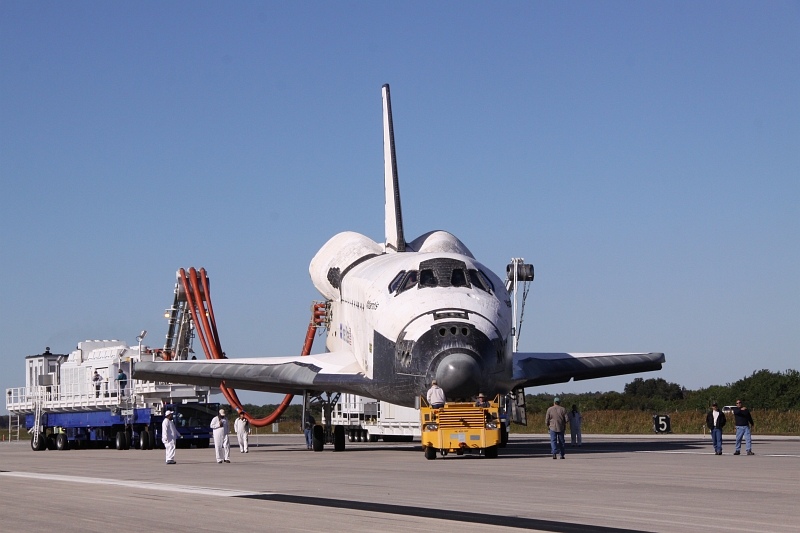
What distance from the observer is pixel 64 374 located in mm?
36938

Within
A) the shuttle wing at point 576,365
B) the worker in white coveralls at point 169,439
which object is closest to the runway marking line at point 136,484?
the worker in white coveralls at point 169,439

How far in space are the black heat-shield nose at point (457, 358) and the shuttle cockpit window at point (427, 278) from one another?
4.72 ft

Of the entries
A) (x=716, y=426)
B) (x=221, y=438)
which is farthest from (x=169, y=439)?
(x=716, y=426)

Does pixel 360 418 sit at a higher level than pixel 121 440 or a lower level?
higher

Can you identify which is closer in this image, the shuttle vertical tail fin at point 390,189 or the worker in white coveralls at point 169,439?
the worker in white coveralls at point 169,439

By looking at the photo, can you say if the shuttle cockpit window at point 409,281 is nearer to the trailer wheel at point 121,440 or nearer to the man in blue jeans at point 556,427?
the man in blue jeans at point 556,427

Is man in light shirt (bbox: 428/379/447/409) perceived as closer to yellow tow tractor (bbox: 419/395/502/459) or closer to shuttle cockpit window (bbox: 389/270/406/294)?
yellow tow tractor (bbox: 419/395/502/459)

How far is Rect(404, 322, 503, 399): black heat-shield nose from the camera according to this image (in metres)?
17.4

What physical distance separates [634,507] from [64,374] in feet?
103

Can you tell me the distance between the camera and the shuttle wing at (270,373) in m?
22.0

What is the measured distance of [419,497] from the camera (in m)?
10.1

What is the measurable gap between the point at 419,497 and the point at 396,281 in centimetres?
1023

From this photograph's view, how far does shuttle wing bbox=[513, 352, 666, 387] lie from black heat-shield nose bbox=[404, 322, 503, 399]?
11.1 ft

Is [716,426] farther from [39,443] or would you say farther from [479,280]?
[39,443]
